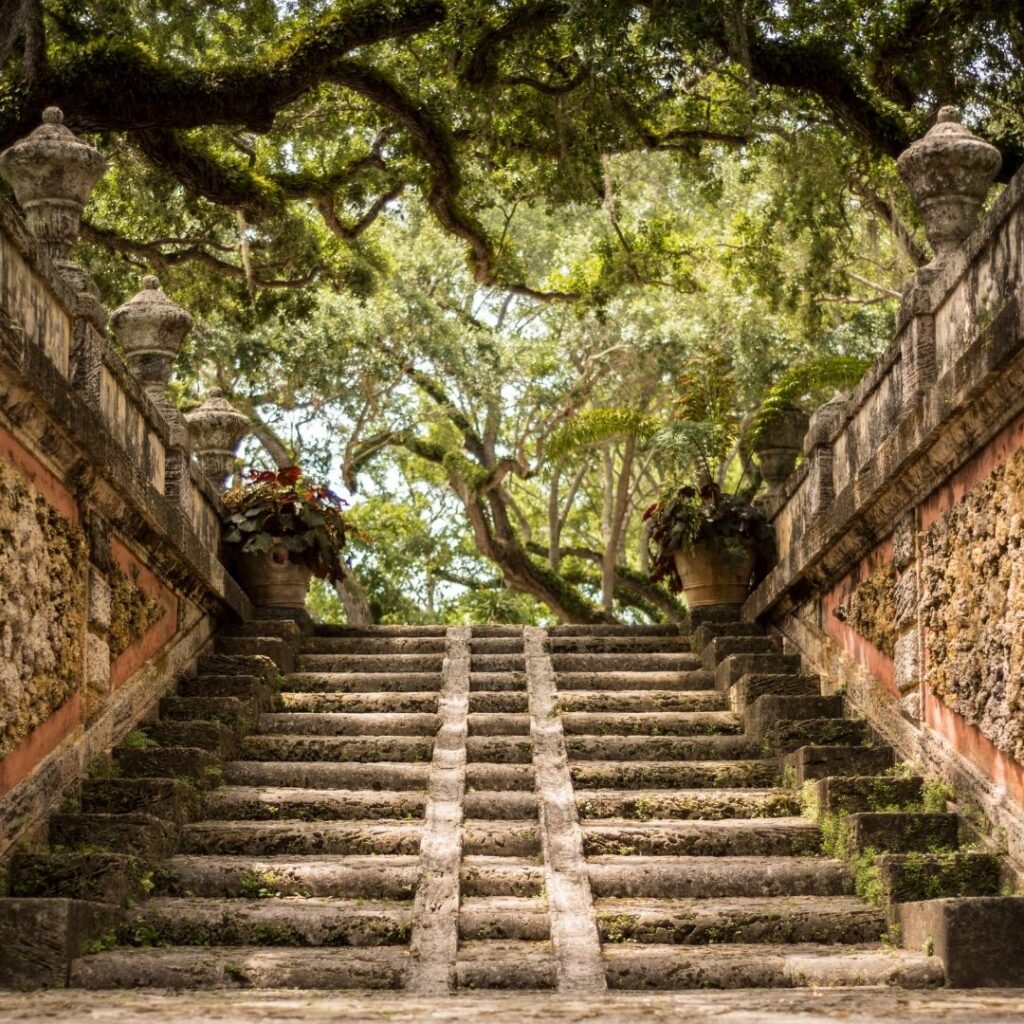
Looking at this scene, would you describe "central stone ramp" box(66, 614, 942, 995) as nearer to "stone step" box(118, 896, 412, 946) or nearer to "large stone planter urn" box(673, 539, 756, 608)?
"stone step" box(118, 896, 412, 946)

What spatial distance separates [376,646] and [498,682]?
4.11 feet

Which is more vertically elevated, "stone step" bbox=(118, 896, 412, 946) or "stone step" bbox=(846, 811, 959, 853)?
Answer: "stone step" bbox=(846, 811, 959, 853)

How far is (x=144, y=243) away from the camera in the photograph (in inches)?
598

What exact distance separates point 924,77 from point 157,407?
6.12 meters

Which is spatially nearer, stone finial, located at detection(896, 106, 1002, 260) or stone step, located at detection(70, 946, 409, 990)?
stone step, located at detection(70, 946, 409, 990)

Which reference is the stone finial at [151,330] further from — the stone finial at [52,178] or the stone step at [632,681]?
the stone step at [632,681]

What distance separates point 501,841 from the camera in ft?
24.0

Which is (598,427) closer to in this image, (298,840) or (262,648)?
(262,648)

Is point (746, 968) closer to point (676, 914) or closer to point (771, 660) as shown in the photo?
point (676, 914)

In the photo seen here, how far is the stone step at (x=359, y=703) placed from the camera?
941 centimetres

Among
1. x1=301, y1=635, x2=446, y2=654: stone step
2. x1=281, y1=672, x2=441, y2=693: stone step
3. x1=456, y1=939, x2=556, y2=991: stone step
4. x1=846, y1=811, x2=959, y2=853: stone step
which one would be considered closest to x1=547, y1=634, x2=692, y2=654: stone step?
x1=301, y1=635, x2=446, y2=654: stone step

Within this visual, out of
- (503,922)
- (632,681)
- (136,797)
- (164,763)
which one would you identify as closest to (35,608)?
(136,797)

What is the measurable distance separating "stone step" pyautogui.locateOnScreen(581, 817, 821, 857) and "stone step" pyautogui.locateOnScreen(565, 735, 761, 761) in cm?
118

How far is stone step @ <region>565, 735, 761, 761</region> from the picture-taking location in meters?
8.64
